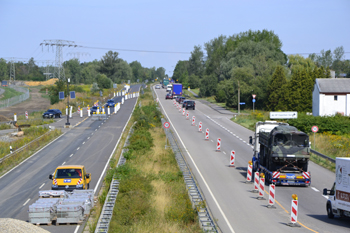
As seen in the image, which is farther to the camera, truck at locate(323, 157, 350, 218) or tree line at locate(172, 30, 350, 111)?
tree line at locate(172, 30, 350, 111)

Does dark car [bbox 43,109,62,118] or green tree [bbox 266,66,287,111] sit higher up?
green tree [bbox 266,66,287,111]

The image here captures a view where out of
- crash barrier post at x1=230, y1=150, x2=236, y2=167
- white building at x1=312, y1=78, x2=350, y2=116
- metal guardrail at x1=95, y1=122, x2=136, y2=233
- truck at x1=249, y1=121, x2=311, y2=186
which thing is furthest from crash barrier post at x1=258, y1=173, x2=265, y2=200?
white building at x1=312, y1=78, x2=350, y2=116

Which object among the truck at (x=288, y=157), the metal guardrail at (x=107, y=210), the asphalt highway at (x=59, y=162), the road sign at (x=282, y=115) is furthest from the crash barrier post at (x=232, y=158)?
the metal guardrail at (x=107, y=210)

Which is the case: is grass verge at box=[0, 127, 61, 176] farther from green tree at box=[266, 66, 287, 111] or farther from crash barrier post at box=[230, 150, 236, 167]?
green tree at box=[266, 66, 287, 111]

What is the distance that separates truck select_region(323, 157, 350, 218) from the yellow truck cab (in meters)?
11.4

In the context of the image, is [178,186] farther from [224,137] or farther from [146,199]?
[224,137]

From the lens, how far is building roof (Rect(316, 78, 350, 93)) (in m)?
54.0

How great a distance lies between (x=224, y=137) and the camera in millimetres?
41219

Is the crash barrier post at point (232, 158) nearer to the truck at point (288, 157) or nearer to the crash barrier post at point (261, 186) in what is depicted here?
the truck at point (288, 157)

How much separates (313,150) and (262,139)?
9698 mm

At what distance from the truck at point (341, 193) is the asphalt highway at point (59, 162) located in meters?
9.41

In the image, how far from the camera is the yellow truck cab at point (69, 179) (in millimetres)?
19719

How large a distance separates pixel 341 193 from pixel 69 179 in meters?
12.4

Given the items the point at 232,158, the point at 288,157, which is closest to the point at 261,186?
the point at 288,157
